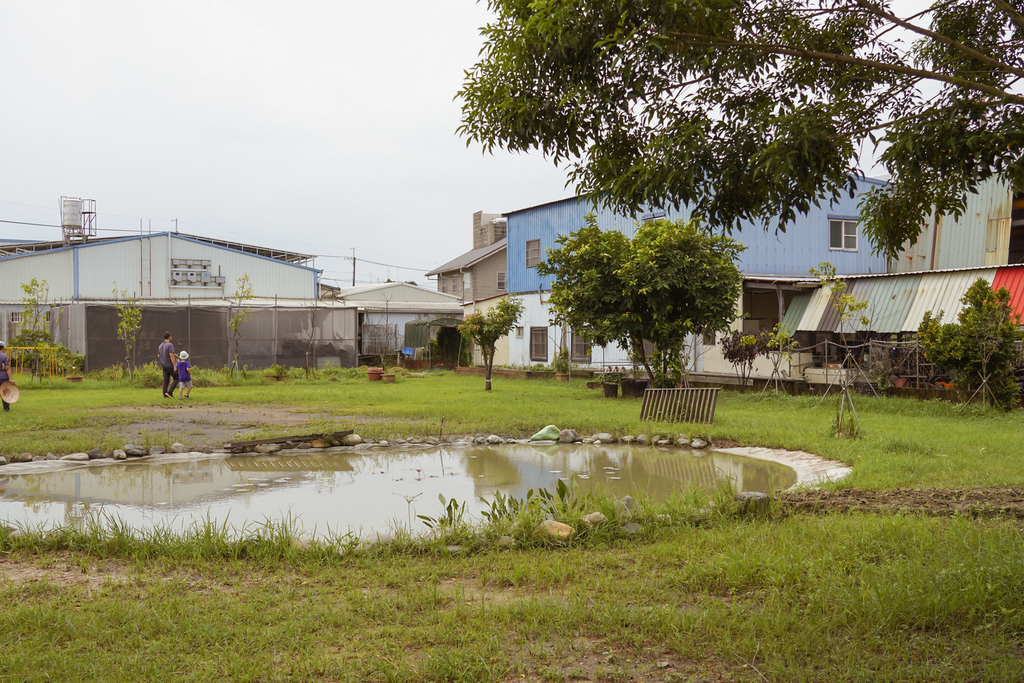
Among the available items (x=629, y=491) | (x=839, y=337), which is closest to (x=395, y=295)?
(x=839, y=337)

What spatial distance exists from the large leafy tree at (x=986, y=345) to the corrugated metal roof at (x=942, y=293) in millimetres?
2446

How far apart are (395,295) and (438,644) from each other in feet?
135

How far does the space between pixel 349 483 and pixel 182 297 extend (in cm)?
3517

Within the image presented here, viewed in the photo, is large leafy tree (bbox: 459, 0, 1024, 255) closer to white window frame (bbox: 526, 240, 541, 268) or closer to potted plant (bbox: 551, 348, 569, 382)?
potted plant (bbox: 551, 348, 569, 382)

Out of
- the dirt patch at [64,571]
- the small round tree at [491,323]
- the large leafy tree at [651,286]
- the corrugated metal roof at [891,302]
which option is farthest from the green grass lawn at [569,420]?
the dirt patch at [64,571]

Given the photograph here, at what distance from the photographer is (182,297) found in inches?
1592

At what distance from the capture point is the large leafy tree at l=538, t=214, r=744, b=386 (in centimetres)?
1823

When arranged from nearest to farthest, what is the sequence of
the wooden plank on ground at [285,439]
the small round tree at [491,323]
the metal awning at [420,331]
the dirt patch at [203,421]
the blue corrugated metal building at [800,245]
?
the wooden plank on ground at [285,439] < the dirt patch at [203,421] < the small round tree at [491,323] < the blue corrugated metal building at [800,245] < the metal awning at [420,331]

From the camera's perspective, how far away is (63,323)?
28.5 m

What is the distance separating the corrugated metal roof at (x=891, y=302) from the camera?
19031 mm

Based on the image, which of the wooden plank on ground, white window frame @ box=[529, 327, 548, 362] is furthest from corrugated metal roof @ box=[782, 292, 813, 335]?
the wooden plank on ground

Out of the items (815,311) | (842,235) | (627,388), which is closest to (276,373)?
(627,388)

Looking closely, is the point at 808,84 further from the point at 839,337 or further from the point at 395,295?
the point at 395,295

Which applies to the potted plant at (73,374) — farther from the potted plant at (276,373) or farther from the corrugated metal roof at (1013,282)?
the corrugated metal roof at (1013,282)
